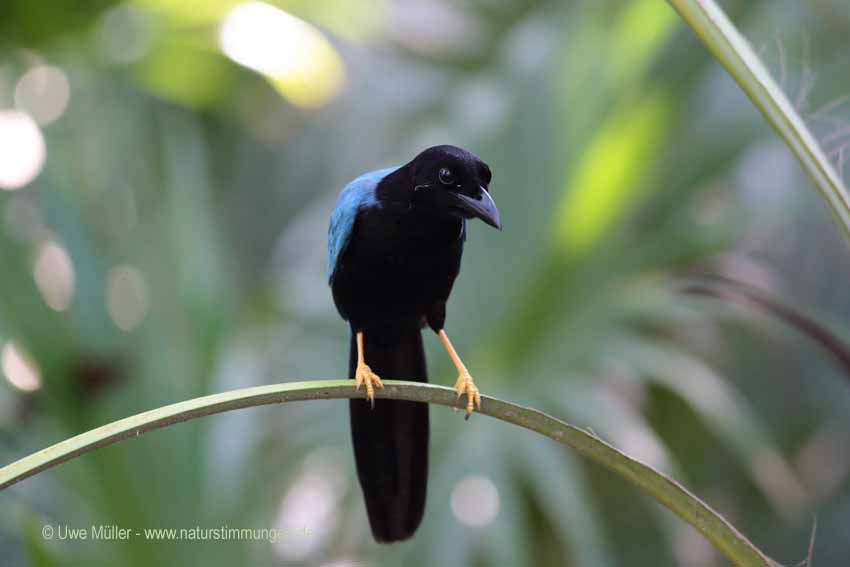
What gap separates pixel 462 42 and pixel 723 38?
5.58 meters

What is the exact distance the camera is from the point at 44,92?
5375 mm

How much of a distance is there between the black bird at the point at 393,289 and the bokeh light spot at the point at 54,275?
154 cm

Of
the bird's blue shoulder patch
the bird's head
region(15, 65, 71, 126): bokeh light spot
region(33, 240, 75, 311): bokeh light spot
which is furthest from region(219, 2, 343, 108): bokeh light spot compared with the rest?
the bird's head

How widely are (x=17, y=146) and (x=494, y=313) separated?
2.75 m

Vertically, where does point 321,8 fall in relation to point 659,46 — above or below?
above

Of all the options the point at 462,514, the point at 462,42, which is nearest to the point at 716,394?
the point at 462,514

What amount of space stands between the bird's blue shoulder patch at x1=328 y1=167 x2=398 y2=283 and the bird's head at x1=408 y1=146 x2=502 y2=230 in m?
0.29

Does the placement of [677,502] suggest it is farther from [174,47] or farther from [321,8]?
[174,47]

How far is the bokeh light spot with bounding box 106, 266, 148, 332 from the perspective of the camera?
3588 mm

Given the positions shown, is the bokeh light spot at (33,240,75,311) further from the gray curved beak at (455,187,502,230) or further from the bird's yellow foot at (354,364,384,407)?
the gray curved beak at (455,187,502,230)

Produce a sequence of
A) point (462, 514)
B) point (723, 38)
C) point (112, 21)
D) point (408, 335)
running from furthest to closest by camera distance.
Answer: point (112, 21) → point (462, 514) → point (408, 335) → point (723, 38)

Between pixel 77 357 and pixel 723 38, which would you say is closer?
pixel 723 38

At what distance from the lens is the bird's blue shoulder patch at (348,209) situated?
222 centimetres

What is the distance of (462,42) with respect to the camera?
678 centimetres
